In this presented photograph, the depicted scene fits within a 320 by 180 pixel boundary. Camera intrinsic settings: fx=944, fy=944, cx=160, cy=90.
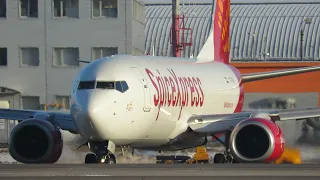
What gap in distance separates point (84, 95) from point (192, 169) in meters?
6.38

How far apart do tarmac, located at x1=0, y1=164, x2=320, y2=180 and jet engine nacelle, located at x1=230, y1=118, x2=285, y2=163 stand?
6730mm

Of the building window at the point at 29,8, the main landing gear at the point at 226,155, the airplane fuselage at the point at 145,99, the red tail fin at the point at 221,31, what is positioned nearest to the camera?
the airplane fuselage at the point at 145,99

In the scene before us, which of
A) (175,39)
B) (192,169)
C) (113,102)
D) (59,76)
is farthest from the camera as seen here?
(175,39)

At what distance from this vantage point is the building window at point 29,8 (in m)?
47.8

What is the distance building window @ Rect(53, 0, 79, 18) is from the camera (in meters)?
48.1

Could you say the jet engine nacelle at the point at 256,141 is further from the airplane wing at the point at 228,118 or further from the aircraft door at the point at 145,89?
the aircraft door at the point at 145,89

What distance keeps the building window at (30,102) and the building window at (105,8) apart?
523 centimetres

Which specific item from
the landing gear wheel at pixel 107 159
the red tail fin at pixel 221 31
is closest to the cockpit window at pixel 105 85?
the landing gear wheel at pixel 107 159

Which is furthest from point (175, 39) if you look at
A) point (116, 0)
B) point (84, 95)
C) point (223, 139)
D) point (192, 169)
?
point (192, 169)

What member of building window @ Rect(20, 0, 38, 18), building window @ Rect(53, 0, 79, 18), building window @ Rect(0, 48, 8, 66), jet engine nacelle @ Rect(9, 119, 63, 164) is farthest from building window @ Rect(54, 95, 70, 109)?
jet engine nacelle @ Rect(9, 119, 63, 164)

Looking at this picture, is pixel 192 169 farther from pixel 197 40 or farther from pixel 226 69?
pixel 197 40

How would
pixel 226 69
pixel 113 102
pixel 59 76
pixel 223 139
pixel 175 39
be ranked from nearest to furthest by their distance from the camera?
pixel 113 102, pixel 223 139, pixel 226 69, pixel 59 76, pixel 175 39

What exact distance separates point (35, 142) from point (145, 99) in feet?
12.3

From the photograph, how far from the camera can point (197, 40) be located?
7512 cm
